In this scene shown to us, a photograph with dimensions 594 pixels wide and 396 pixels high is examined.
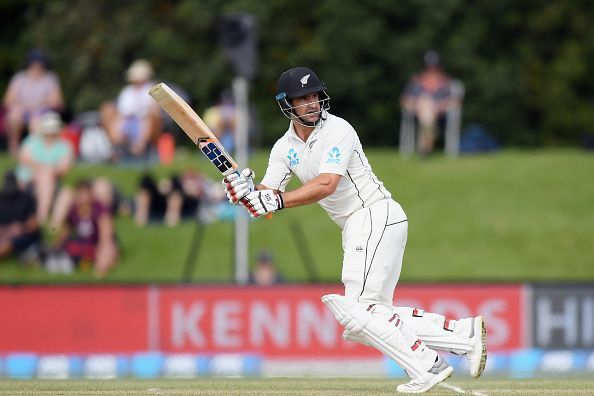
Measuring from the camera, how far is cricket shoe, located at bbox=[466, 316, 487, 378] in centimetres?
782

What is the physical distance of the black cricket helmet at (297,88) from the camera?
25.2ft

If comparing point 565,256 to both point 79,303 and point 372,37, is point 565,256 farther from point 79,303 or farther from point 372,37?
point 372,37

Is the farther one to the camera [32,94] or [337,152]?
[32,94]

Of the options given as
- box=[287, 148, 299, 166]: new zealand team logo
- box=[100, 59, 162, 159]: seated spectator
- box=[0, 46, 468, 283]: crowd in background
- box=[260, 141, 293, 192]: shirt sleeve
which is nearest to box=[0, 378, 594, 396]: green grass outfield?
box=[260, 141, 293, 192]: shirt sleeve

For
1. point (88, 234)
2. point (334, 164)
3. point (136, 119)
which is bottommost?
point (334, 164)

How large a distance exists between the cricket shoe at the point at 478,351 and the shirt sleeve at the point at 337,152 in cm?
124

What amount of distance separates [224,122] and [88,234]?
9.80 feet

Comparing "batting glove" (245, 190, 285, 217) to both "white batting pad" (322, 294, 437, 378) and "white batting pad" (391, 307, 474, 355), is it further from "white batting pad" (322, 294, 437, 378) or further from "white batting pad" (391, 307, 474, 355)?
"white batting pad" (391, 307, 474, 355)

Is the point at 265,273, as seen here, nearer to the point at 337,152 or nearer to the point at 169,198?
the point at 169,198

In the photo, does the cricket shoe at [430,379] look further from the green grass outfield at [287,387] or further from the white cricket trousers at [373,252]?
the white cricket trousers at [373,252]

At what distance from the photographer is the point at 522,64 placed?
27.4 m

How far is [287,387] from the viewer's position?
8109mm

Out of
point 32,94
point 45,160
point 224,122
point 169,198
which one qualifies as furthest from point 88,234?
point 224,122

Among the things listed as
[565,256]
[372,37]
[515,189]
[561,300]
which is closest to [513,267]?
[565,256]
